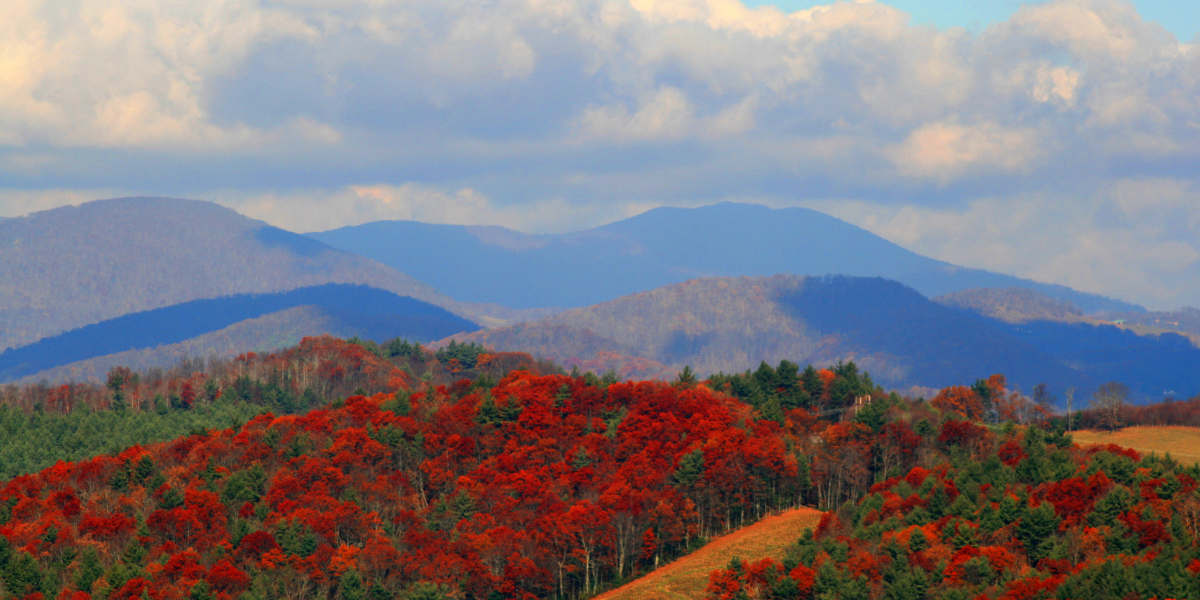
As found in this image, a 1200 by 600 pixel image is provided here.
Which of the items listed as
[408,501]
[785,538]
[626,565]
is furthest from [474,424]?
[785,538]

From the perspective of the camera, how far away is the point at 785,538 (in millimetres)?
120562

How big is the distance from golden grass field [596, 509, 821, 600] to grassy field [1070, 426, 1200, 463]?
1931 inches

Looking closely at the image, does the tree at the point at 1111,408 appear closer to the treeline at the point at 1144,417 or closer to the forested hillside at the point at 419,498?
the treeline at the point at 1144,417

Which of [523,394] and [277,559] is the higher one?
[523,394]

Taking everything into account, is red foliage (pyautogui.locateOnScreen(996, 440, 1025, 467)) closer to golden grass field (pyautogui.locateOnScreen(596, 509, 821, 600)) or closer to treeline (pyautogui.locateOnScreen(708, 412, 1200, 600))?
treeline (pyautogui.locateOnScreen(708, 412, 1200, 600))

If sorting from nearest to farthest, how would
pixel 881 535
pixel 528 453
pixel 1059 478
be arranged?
pixel 881 535 < pixel 1059 478 < pixel 528 453

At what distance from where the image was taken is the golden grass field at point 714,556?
363ft

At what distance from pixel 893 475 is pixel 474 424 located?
5944cm

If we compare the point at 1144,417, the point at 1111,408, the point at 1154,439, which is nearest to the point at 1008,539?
the point at 1154,439

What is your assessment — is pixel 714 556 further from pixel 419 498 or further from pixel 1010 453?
pixel 419 498

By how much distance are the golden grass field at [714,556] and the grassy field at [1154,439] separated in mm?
49046

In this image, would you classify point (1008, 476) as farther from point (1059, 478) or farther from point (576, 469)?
point (576, 469)

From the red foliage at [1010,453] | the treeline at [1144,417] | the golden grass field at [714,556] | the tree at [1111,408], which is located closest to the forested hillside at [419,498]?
the golden grass field at [714,556]

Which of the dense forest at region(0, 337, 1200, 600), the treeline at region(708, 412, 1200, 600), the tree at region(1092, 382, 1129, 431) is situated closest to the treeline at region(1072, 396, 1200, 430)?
the tree at region(1092, 382, 1129, 431)
